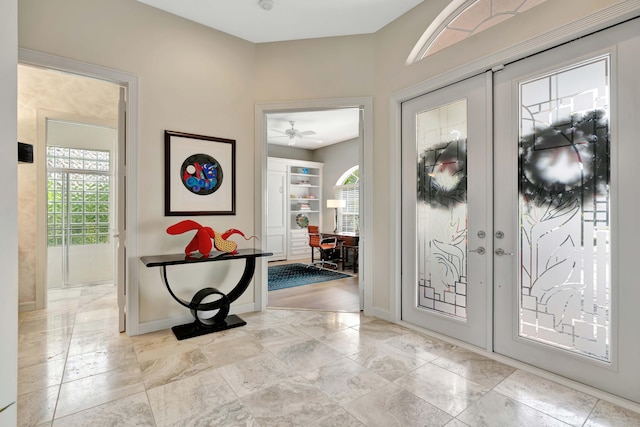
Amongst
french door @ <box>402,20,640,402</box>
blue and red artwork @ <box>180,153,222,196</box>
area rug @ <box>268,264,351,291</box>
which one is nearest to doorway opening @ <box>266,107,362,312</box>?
area rug @ <box>268,264,351,291</box>

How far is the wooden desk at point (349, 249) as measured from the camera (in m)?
6.25

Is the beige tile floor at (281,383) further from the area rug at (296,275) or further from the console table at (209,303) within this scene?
the area rug at (296,275)

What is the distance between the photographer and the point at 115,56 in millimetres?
2875

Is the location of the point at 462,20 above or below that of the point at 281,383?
above

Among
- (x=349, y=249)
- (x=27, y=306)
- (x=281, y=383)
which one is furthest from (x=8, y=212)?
(x=349, y=249)

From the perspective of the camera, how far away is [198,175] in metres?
3.31

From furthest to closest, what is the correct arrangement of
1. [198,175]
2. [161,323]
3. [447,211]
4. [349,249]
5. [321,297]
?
[349,249] → [321,297] → [198,175] → [161,323] → [447,211]

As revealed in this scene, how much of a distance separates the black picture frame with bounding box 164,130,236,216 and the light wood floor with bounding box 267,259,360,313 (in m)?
1.37

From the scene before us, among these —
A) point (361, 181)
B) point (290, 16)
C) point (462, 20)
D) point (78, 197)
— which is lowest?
point (78, 197)

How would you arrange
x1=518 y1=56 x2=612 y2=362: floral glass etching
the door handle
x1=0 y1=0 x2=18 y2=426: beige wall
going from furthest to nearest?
the door handle, x1=518 y1=56 x2=612 y2=362: floral glass etching, x1=0 y1=0 x2=18 y2=426: beige wall

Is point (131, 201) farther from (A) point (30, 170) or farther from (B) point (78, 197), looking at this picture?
(B) point (78, 197)

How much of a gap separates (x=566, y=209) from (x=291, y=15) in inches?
116

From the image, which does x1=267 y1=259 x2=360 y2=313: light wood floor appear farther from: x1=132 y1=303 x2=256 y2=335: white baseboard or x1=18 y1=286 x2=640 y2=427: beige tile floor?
x1=132 y1=303 x2=256 y2=335: white baseboard

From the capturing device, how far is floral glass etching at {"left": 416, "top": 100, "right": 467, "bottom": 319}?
108 inches
